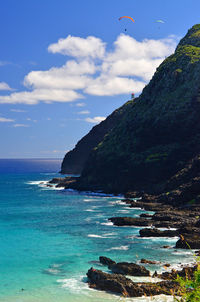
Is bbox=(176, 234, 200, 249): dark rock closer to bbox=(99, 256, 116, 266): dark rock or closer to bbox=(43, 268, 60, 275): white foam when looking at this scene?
bbox=(99, 256, 116, 266): dark rock

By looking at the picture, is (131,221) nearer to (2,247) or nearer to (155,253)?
(155,253)

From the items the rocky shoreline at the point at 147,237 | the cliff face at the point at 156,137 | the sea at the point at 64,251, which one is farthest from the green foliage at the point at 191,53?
the sea at the point at 64,251

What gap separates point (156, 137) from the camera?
129 metres

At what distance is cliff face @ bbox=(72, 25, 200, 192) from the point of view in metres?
116

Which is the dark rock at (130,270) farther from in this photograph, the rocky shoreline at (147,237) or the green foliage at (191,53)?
the green foliage at (191,53)

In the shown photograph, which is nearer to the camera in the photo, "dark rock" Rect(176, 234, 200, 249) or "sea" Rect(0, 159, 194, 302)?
"sea" Rect(0, 159, 194, 302)

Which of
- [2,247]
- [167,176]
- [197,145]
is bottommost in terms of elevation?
[2,247]

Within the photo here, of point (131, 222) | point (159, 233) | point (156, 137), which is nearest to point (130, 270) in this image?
point (159, 233)

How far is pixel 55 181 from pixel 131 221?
115689mm

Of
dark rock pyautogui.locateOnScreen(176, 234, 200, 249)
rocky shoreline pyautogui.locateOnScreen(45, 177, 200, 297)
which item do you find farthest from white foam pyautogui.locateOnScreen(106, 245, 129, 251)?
dark rock pyautogui.locateOnScreen(176, 234, 200, 249)

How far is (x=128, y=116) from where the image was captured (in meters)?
148

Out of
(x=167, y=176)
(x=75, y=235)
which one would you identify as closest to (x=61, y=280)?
(x=75, y=235)

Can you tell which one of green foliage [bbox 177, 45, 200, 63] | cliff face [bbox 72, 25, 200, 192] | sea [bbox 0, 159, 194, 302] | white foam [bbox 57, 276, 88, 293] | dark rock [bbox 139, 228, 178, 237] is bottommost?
sea [bbox 0, 159, 194, 302]

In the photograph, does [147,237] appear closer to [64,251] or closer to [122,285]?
[64,251]
